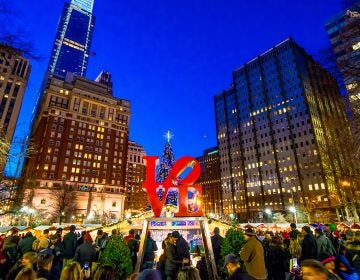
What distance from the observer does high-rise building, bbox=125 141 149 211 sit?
134m

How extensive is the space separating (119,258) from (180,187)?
18.0 feet

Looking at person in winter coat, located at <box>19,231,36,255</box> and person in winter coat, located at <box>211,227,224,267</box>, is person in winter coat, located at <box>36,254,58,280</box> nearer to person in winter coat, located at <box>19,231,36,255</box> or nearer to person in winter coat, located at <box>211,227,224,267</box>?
person in winter coat, located at <box>19,231,36,255</box>

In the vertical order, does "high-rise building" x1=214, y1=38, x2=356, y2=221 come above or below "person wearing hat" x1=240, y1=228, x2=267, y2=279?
above

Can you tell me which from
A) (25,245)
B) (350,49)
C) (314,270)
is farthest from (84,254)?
(350,49)

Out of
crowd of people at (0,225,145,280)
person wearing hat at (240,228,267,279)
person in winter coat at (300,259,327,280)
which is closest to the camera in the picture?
person in winter coat at (300,259,327,280)

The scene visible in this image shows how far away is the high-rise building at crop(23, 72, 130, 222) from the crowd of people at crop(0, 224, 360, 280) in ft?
221

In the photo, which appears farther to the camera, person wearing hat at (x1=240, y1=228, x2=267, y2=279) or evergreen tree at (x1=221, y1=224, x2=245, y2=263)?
evergreen tree at (x1=221, y1=224, x2=245, y2=263)

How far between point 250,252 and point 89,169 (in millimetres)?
87552

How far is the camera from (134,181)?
480ft

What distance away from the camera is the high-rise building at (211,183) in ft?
494

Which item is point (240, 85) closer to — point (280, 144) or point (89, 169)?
point (280, 144)

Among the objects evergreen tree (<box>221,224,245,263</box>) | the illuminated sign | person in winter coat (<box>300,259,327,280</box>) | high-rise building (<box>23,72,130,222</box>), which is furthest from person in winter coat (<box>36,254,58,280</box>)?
high-rise building (<box>23,72,130,222</box>)

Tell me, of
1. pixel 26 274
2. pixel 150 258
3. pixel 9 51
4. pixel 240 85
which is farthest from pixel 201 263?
pixel 240 85

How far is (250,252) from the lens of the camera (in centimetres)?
623
